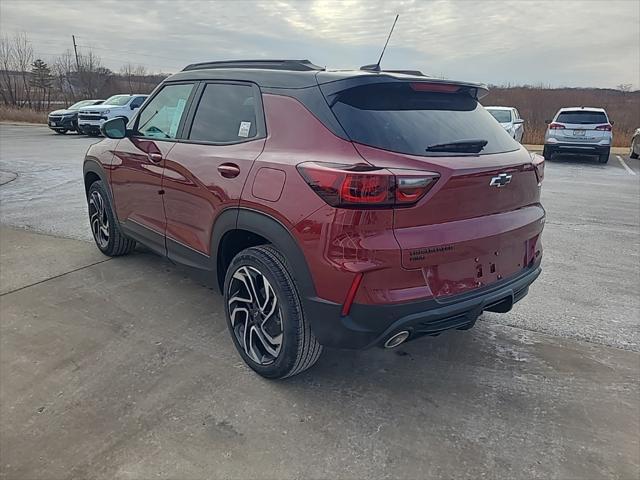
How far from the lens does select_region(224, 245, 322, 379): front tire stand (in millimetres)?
2506

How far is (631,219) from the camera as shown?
22.6ft

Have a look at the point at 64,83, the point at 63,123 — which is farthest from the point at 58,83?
the point at 63,123

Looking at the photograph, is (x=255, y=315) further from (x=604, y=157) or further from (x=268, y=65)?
(x=604, y=157)

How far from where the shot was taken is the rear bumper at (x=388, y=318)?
223cm

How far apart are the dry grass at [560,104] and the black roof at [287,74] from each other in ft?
65.6

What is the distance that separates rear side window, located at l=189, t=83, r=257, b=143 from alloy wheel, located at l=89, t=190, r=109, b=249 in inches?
74.3

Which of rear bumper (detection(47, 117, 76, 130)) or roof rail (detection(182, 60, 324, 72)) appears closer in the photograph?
roof rail (detection(182, 60, 324, 72))

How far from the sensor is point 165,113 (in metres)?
3.67

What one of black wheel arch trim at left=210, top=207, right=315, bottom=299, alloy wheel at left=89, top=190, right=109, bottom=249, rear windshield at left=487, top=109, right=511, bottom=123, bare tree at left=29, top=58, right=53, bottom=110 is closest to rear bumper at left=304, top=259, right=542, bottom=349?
black wheel arch trim at left=210, top=207, right=315, bottom=299

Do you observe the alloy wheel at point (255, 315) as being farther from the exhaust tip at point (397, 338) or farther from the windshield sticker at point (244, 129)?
the windshield sticker at point (244, 129)

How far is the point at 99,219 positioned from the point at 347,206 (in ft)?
11.5

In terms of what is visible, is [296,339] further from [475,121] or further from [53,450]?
[475,121]

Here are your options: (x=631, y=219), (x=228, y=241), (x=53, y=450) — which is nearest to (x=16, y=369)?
(x=53, y=450)

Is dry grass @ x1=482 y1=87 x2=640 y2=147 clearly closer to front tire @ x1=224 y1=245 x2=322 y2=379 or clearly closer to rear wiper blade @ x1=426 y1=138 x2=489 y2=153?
rear wiper blade @ x1=426 y1=138 x2=489 y2=153
